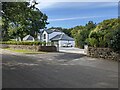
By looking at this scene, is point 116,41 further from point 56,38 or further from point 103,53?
point 56,38

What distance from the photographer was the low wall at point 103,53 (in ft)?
58.9

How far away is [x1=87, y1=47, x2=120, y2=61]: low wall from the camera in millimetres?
17947

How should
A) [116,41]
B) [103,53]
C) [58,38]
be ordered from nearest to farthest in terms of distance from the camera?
[116,41] < [103,53] < [58,38]

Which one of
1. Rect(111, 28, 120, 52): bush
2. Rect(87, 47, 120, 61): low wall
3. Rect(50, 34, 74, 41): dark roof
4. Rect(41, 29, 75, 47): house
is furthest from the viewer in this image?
Rect(50, 34, 74, 41): dark roof

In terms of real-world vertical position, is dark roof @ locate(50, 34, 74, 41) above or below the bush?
above

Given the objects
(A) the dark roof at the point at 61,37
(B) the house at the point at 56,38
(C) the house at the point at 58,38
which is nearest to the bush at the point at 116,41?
(C) the house at the point at 58,38

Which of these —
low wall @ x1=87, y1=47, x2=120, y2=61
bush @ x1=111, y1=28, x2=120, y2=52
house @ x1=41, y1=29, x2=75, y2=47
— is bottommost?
low wall @ x1=87, y1=47, x2=120, y2=61

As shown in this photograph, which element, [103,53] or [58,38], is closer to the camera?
[103,53]

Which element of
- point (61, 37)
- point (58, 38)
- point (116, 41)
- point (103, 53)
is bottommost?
point (103, 53)

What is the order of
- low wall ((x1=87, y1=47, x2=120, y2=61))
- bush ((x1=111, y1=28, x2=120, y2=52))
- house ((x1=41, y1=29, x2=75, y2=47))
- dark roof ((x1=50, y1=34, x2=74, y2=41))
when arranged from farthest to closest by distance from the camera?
dark roof ((x1=50, y1=34, x2=74, y2=41)) < house ((x1=41, y1=29, x2=75, y2=47)) < low wall ((x1=87, y1=47, x2=120, y2=61)) < bush ((x1=111, y1=28, x2=120, y2=52))

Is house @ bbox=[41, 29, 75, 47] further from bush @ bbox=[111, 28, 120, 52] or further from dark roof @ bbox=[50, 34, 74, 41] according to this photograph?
bush @ bbox=[111, 28, 120, 52]

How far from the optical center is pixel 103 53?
19.4 meters

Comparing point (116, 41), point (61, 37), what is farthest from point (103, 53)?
point (61, 37)

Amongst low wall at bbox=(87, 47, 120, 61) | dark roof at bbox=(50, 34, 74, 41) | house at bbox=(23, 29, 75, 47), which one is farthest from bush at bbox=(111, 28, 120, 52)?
dark roof at bbox=(50, 34, 74, 41)
